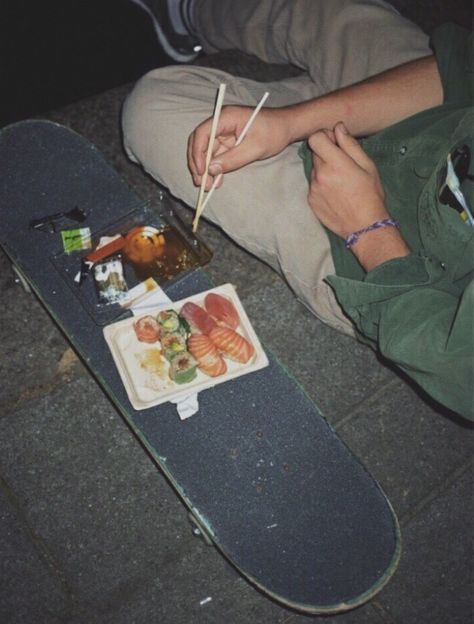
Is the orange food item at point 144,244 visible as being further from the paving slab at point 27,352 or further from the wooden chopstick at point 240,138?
the paving slab at point 27,352

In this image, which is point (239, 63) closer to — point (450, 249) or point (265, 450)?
point (450, 249)

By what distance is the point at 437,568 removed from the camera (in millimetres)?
2330

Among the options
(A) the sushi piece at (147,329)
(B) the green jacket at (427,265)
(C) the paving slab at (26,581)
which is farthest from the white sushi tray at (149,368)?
(C) the paving slab at (26,581)

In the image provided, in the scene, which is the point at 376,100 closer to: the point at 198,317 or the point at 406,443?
the point at 198,317

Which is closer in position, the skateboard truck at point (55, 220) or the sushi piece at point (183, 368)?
the sushi piece at point (183, 368)

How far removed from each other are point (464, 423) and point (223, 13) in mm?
2511

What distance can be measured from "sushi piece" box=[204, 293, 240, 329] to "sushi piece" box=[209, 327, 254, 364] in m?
0.05

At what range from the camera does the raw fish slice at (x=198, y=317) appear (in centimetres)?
185

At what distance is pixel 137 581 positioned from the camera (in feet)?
7.04

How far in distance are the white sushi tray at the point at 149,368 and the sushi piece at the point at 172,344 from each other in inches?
1.5

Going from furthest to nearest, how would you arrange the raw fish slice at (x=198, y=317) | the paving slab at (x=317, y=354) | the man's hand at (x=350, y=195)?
the paving slab at (x=317, y=354) < the raw fish slice at (x=198, y=317) < the man's hand at (x=350, y=195)

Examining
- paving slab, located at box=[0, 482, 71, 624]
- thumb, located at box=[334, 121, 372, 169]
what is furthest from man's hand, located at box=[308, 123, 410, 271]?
paving slab, located at box=[0, 482, 71, 624]

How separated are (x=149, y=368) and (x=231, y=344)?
0.31 m

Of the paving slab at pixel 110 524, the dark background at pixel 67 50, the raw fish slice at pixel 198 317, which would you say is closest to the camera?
the raw fish slice at pixel 198 317
